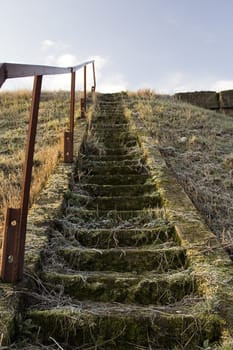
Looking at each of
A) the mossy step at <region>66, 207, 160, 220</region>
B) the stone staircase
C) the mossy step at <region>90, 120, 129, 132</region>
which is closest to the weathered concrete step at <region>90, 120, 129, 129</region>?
the mossy step at <region>90, 120, 129, 132</region>

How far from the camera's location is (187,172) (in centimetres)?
567

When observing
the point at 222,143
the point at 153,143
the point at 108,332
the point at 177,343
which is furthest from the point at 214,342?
the point at 222,143

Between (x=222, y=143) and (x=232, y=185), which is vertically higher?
(x=222, y=143)

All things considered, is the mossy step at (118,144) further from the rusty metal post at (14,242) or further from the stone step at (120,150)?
the rusty metal post at (14,242)

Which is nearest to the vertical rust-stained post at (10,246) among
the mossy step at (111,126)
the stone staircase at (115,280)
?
the stone staircase at (115,280)

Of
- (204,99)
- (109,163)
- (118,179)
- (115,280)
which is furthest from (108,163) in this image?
(204,99)

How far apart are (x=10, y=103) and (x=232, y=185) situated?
9.14m

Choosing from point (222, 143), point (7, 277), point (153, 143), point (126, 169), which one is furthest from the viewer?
point (222, 143)

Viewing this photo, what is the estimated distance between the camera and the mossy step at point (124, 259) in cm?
307

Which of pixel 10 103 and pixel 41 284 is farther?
pixel 10 103

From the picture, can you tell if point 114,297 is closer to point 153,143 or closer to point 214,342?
point 214,342

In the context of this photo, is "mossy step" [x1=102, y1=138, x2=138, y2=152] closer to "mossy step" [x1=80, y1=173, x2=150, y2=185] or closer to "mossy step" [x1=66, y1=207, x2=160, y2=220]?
"mossy step" [x1=80, y1=173, x2=150, y2=185]

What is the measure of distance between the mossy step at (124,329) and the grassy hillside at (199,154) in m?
1.04

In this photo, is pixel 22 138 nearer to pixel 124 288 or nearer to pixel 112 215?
pixel 112 215
